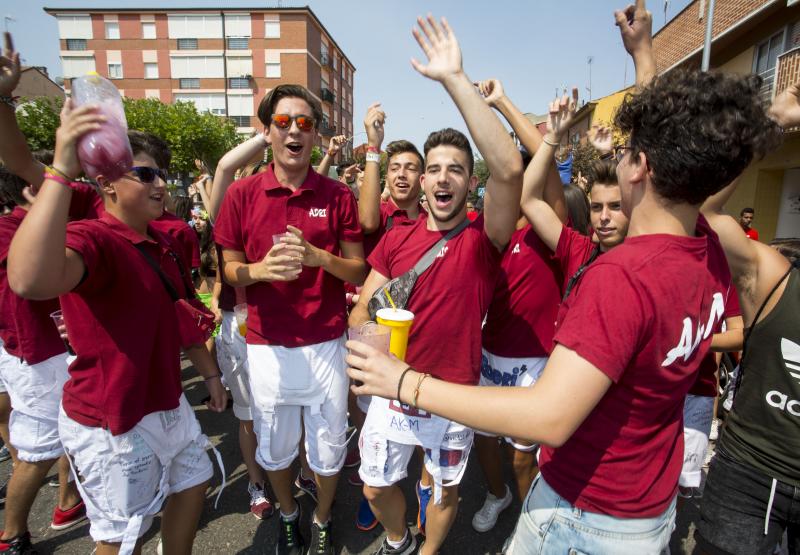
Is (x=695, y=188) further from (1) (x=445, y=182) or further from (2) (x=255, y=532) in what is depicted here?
(2) (x=255, y=532)

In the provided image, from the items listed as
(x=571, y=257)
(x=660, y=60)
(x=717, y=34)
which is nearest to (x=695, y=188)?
(x=571, y=257)

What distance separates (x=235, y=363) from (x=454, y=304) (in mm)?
2040

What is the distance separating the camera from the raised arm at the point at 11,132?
1899mm

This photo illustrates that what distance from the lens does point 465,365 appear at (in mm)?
2318

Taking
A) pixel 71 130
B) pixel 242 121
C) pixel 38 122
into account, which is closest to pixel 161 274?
pixel 71 130

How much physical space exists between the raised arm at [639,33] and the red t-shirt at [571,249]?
0.90m

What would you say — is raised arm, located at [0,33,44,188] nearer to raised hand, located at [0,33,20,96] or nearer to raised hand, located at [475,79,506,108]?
raised hand, located at [0,33,20,96]

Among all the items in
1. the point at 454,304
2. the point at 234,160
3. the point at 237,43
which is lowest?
the point at 454,304

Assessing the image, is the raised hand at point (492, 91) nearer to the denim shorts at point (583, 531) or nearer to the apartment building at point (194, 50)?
the denim shorts at point (583, 531)

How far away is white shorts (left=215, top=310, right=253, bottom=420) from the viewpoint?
125 inches

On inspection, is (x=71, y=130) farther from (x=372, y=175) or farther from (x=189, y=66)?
(x=189, y=66)

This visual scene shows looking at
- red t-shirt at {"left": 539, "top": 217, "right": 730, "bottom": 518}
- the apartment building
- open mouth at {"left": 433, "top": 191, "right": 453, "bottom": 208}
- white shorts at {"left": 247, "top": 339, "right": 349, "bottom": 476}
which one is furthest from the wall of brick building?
the apartment building

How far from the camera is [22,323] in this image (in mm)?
2742

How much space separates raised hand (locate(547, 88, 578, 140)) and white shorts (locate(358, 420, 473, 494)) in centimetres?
177
